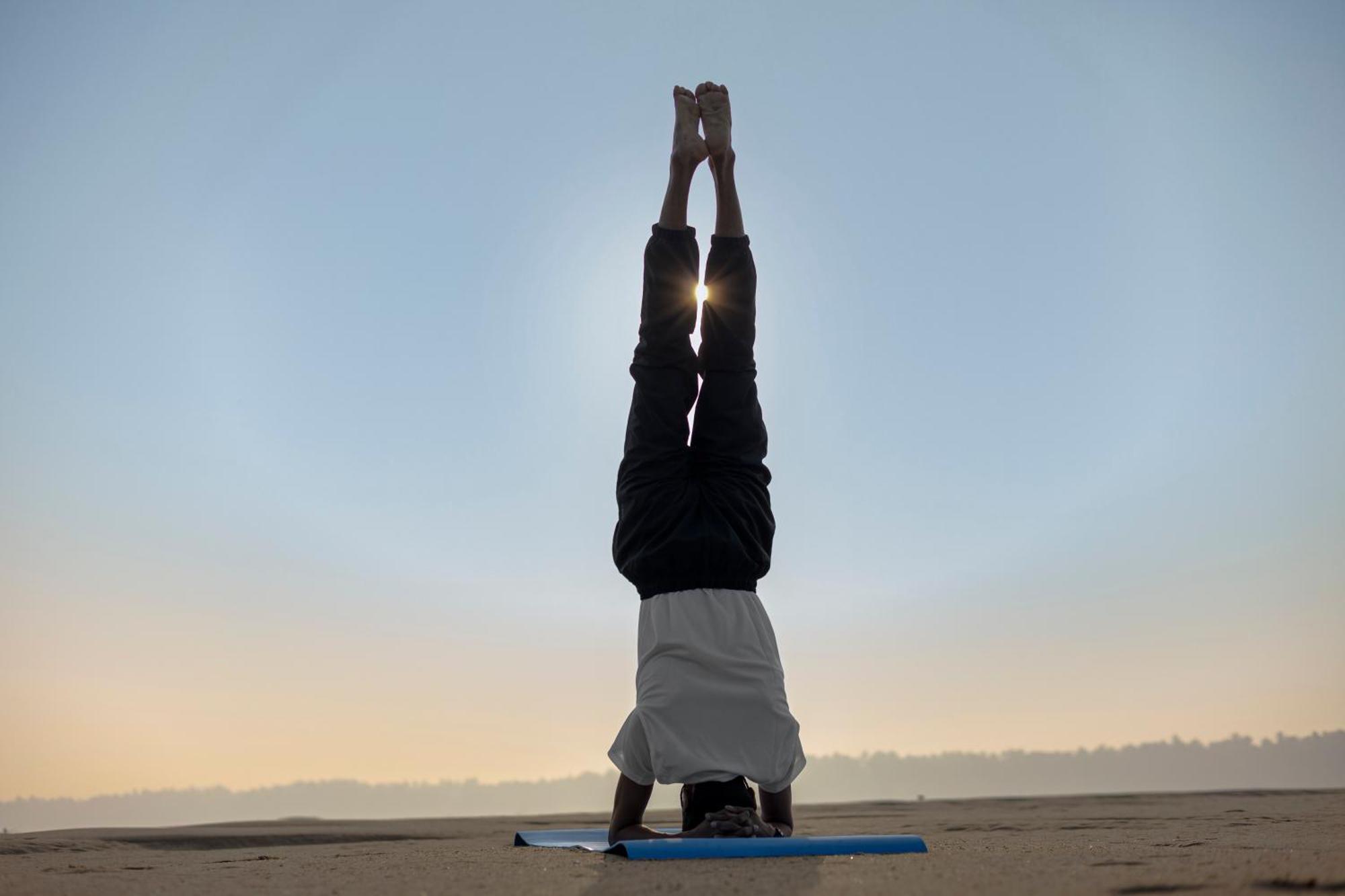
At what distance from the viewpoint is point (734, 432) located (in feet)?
11.8

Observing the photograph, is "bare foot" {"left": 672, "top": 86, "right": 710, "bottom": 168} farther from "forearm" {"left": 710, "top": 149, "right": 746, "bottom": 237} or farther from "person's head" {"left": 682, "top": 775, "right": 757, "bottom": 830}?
"person's head" {"left": 682, "top": 775, "right": 757, "bottom": 830}

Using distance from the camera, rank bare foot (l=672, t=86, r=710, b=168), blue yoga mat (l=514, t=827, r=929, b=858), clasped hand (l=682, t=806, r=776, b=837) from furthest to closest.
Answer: bare foot (l=672, t=86, r=710, b=168) → clasped hand (l=682, t=806, r=776, b=837) → blue yoga mat (l=514, t=827, r=929, b=858)

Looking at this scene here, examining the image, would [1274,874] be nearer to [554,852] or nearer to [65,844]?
[554,852]

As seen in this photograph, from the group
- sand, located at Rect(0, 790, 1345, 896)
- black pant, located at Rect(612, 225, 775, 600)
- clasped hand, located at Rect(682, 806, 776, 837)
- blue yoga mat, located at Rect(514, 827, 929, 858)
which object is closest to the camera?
sand, located at Rect(0, 790, 1345, 896)

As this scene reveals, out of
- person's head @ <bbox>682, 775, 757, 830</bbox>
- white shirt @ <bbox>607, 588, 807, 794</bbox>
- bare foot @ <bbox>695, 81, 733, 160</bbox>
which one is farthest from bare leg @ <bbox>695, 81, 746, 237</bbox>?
person's head @ <bbox>682, 775, 757, 830</bbox>

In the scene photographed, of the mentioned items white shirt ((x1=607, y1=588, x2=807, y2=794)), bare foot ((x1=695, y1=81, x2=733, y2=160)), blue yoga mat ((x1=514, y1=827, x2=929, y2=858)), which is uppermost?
bare foot ((x1=695, y1=81, x2=733, y2=160))

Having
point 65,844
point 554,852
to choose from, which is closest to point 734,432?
point 554,852

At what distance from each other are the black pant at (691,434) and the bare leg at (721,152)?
0.23 ft

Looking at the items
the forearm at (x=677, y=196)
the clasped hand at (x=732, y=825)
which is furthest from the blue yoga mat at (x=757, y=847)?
the forearm at (x=677, y=196)

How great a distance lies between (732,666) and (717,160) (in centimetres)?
179

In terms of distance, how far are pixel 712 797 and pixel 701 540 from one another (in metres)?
0.77

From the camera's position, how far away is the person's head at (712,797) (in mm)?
3156

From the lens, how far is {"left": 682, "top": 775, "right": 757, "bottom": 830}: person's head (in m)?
3.16

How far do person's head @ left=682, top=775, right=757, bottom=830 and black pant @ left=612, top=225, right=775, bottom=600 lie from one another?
0.60 m
